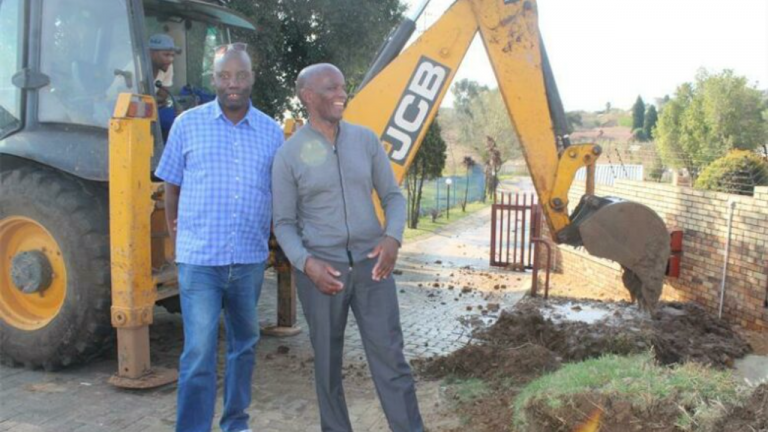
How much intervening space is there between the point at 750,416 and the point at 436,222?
16.3m

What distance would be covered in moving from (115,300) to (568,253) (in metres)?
6.67

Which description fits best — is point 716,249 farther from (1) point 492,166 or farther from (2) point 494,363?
(1) point 492,166

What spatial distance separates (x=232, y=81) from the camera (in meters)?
3.38

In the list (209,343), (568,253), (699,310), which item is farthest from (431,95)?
(568,253)

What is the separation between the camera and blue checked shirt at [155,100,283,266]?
329 centimetres

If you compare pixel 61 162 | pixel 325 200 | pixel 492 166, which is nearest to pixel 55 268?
pixel 61 162

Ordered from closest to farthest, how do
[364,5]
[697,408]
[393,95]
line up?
[697,408]
[393,95]
[364,5]

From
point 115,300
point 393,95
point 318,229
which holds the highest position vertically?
point 393,95

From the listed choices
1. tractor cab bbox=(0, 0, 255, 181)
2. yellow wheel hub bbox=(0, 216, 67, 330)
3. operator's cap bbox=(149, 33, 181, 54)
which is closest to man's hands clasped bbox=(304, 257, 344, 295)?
tractor cab bbox=(0, 0, 255, 181)

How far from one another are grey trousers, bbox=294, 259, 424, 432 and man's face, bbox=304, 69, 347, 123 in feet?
2.34

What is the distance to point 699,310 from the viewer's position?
6559 mm

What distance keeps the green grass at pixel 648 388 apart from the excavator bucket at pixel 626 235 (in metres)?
1.53

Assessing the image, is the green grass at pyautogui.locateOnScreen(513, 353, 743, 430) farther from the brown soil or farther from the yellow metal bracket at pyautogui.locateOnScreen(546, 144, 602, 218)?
the yellow metal bracket at pyautogui.locateOnScreen(546, 144, 602, 218)

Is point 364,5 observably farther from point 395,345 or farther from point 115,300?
point 395,345
